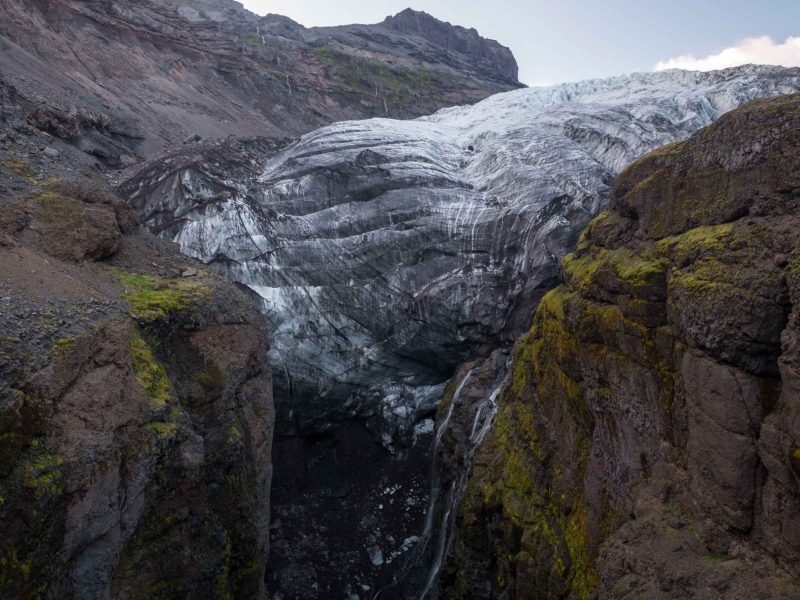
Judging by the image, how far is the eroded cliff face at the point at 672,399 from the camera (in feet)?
22.2

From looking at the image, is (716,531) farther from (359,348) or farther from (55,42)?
(55,42)

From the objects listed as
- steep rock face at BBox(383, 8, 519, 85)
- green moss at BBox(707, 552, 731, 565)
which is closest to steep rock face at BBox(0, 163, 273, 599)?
green moss at BBox(707, 552, 731, 565)

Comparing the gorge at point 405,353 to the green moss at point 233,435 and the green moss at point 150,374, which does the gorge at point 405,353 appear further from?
the green moss at point 233,435

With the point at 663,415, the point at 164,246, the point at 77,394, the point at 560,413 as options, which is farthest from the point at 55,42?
the point at 663,415

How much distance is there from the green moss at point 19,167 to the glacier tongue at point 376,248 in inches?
287

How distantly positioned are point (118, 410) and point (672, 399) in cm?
797

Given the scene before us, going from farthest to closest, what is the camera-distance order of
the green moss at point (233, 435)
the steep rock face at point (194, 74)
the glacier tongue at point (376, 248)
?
the steep rock face at point (194, 74) → the glacier tongue at point (376, 248) → the green moss at point (233, 435)

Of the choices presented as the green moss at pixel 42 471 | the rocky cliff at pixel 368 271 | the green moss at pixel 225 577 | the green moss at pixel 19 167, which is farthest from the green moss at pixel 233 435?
the rocky cliff at pixel 368 271

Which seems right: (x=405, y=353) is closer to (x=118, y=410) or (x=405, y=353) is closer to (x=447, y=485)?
(x=447, y=485)

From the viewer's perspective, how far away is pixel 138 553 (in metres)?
9.16

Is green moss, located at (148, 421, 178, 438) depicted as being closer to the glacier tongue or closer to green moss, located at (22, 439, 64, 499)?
green moss, located at (22, 439, 64, 499)

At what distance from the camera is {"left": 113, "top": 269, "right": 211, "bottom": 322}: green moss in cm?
1069

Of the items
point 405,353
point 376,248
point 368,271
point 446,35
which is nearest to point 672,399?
point 405,353

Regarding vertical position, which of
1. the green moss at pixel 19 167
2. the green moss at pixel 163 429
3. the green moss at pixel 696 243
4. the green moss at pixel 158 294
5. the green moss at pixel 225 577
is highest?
the green moss at pixel 19 167
